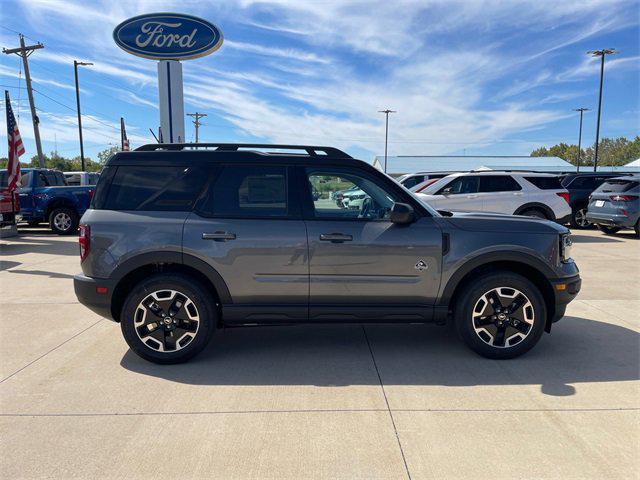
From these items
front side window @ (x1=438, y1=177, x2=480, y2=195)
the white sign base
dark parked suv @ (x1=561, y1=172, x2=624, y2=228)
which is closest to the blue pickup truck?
the white sign base

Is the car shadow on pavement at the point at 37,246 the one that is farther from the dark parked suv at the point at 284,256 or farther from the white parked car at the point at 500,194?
the white parked car at the point at 500,194

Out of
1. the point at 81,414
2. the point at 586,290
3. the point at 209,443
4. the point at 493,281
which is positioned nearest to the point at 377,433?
the point at 209,443

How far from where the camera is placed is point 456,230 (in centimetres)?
399

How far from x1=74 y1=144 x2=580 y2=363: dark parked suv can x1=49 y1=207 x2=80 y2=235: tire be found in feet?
34.2

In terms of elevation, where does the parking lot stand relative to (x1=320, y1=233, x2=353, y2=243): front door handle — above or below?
below

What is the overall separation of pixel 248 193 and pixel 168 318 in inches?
51.1

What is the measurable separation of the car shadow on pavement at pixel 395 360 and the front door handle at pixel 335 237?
111cm

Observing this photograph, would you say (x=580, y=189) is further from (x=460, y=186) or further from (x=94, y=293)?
(x=94, y=293)

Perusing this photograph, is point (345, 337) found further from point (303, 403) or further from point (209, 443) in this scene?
point (209, 443)

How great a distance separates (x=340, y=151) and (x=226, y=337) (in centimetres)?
228

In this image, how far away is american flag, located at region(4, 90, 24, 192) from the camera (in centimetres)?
1188

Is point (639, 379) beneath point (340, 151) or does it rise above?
beneath

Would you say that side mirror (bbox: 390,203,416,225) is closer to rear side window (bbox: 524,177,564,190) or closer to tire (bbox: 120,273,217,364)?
tire (bbox: 120,273,217,364)

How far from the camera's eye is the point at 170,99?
12344mm
